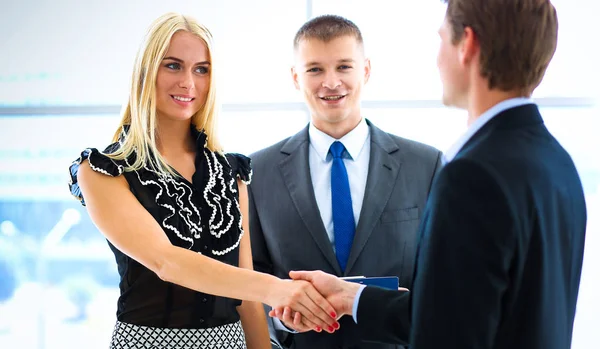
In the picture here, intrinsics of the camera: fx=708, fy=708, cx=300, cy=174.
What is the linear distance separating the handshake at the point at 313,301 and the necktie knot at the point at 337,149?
0.51 m

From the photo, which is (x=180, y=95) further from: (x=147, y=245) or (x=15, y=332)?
(x=15, y=332)

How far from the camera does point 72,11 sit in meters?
4.21

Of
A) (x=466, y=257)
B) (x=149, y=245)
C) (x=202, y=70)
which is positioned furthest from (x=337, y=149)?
(x=466, y=257)

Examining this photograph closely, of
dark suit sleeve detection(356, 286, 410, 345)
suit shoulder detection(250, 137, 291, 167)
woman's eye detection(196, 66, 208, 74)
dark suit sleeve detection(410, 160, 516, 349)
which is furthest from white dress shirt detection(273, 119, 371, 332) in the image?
dark suit sleeve detection(410, 160, 516, 349)

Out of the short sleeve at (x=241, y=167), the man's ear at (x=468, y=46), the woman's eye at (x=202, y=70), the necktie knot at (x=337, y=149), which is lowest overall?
the short sleeve at (x=241, y=167)

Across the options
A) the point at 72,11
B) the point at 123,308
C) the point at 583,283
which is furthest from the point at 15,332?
the point at 583,283

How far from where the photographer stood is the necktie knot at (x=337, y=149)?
2.53 metres

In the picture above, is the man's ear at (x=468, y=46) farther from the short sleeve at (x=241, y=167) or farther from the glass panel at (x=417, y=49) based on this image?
the glass panel at (x=417, y=49)

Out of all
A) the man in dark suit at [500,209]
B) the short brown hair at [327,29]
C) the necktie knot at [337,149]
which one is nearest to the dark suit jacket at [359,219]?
the necktie knot at [337,149]

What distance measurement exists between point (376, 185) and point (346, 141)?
0.71ft

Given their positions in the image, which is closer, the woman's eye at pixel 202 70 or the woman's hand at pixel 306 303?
the woman's hand at pixel 306 303

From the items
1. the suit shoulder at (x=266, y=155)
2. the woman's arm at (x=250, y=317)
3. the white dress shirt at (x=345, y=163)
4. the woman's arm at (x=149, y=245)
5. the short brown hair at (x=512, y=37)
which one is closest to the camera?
the short brown hair at (x=512, y=37)

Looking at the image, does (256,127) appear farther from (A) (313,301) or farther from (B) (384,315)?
(B) (384,315)

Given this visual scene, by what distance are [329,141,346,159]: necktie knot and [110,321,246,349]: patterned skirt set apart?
2.60 feet
